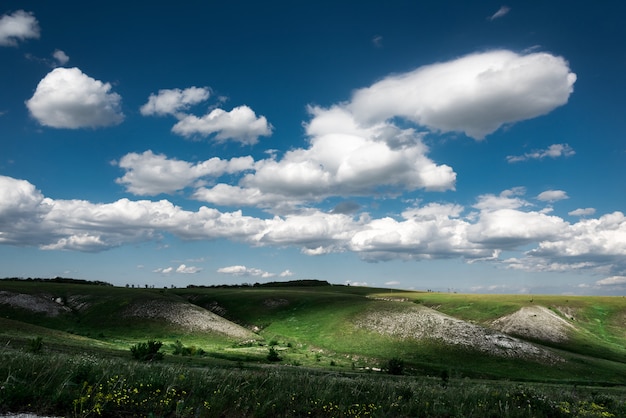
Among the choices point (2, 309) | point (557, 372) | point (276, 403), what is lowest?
point (557, 372)

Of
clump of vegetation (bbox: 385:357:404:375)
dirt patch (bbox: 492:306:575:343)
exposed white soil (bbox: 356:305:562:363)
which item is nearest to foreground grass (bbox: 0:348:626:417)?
clump of vegetation (bbox: 385:357:404:375)

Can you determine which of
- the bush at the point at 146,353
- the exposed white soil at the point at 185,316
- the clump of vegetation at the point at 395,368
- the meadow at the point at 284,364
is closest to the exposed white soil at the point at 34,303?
the meadow at the point at 284,364

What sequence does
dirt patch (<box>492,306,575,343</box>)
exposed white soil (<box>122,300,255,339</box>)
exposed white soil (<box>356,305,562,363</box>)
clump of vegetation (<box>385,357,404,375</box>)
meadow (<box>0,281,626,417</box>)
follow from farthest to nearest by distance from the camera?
dirt patch (<box>492,306,575,343</box>) → exposed white soil (<box>122,300,255,339</box>) → exposed white soil (<box>356,305,562,363</box>) → clump of vegetation (<box>385,357,404,375</box>) → meadow (<box>0,281,626,417</box>)

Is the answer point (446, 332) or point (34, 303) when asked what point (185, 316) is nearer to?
point (34, 303)

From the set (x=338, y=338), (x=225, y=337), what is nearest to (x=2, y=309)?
(x=225, y=337)

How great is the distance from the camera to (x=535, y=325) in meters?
82.5

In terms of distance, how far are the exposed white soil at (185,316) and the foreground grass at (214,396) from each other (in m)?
61.4

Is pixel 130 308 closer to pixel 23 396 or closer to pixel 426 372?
pixel 426 372

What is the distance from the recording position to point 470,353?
6281 cm

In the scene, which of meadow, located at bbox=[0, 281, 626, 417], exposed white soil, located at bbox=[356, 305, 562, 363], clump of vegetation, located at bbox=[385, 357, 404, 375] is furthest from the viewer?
exposed white soil, located at bbox=[356, 305, 562, 363]

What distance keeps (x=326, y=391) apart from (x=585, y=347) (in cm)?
8100

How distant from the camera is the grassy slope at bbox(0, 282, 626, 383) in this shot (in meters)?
56.6

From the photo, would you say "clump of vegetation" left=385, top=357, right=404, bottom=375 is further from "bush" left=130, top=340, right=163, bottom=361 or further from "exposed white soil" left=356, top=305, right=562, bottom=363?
"bush" left=130, top=340, right=163, bottom=361

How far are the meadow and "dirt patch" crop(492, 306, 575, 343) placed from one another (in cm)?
220
